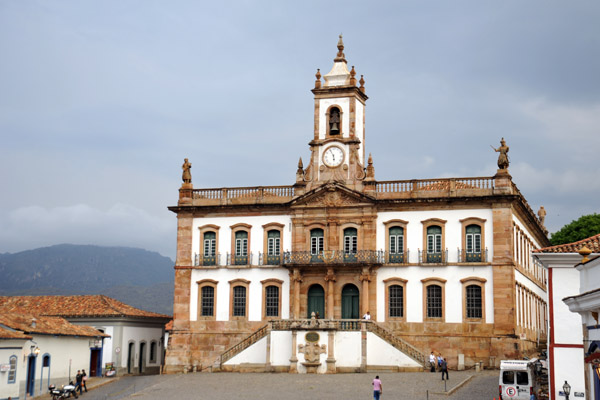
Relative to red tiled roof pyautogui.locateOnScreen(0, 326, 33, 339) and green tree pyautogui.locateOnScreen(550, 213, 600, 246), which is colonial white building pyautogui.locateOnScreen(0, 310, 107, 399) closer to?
red tiled roof pyautogui.locateOnScreen(0, 326, 33, 339)

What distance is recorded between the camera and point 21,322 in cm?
4041

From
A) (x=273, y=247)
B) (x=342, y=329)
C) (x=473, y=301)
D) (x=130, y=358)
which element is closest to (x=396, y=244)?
(x=473, y=301)

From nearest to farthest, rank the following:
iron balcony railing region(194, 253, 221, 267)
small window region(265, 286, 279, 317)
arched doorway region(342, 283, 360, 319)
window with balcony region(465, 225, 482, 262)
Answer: window with balcony region(465, 225, 482, 262) → arched doorway region(342, 283, 360, 319) → small window region(265, 286, 279, 317) → iron balcony railing region(194, 253, 221, 267)

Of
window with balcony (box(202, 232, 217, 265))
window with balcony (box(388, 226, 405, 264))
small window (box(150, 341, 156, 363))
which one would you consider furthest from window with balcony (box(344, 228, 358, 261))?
small window (box(150, 341, 156, 363))

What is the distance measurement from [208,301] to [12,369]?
1378 centimetres

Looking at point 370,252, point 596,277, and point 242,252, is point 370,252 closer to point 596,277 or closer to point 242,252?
point 242,252

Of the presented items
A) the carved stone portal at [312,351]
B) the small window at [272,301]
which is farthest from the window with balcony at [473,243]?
the small window at [272,301]

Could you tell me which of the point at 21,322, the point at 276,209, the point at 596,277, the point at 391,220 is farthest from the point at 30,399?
the point at 596,277

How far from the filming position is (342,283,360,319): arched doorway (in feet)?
153

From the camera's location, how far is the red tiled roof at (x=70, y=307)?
51.9 metres

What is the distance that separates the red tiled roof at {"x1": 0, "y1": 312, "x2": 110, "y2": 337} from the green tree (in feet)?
113

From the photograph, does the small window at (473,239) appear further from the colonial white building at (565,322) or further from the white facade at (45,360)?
the white facade at (45,360)

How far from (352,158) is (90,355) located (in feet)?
60.2

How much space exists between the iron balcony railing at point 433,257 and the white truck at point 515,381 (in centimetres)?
1479
